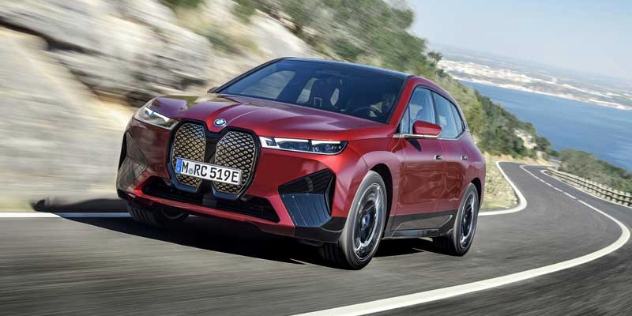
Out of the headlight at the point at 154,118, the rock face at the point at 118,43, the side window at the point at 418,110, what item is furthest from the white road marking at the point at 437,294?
the rock face at the point at 118,43

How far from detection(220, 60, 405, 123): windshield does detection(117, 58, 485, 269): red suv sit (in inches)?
0.4

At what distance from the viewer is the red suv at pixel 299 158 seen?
20.2 feet

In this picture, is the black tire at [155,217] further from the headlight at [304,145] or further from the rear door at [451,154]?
the rear door at [451,154]

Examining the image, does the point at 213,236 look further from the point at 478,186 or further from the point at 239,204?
the point at 478,186

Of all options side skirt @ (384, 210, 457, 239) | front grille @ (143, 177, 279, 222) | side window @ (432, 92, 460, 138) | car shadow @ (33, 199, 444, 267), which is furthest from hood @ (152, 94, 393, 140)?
side window @ (432, 92, 460, 138)

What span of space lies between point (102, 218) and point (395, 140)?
2550 millimetres

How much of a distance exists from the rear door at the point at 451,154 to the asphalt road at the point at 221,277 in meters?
0.63

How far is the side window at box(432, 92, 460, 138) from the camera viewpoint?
867 cm

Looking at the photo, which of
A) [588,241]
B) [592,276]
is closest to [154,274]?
[592,276]

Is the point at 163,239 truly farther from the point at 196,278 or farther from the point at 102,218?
the point at 196,278

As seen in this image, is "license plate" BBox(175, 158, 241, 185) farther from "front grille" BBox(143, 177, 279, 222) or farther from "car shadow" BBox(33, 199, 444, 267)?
"car shadow" BBox(33, 199, 444, 267)

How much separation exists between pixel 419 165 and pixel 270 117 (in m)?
1.70

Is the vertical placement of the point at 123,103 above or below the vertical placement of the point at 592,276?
above

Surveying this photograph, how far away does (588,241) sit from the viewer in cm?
1515
